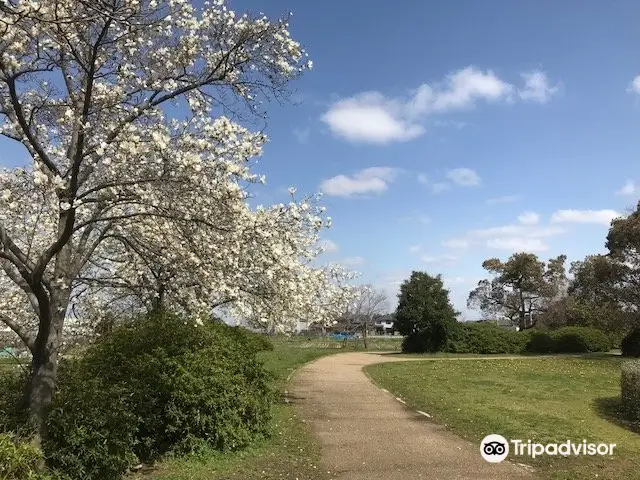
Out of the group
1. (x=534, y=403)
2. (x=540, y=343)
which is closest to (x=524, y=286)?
(x=540, y=343)

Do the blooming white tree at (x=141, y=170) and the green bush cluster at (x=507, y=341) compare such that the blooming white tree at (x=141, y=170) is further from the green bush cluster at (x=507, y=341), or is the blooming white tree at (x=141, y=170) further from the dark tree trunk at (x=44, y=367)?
the green bush cluster at (x=507, y=341)

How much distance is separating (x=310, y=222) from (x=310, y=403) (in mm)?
6420

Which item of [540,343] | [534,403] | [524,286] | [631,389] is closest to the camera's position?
[631,389]

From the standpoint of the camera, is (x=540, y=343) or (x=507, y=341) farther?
(x=507, y=341)

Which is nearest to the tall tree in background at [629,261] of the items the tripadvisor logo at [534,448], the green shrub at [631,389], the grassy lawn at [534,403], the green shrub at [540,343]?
the grassy lawn at [534,403]

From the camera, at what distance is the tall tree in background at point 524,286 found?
59812mm

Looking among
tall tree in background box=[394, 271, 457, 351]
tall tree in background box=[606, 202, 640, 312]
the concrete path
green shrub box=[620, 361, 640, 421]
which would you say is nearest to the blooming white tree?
the concrete path

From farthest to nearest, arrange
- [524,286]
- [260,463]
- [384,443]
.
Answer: [524,286], [384,443], [260,463]

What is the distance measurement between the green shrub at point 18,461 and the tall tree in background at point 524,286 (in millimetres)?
58991

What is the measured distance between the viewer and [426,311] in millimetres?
34375

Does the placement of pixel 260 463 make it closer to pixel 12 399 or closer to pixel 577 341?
pixel 12 399

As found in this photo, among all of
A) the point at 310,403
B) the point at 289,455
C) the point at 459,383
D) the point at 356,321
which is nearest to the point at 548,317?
the point at 356,321

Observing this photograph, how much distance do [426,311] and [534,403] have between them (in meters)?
21.2

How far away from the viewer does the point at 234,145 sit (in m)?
7.10
